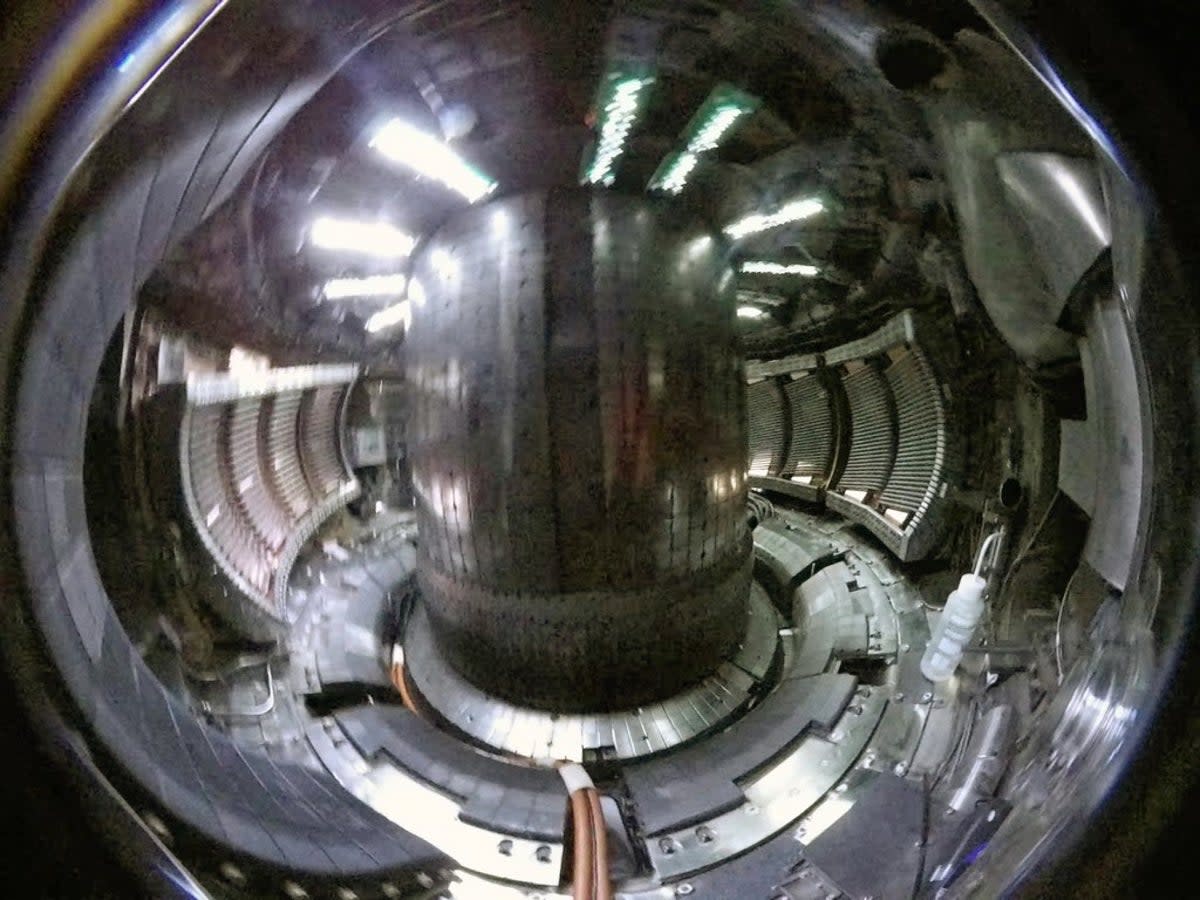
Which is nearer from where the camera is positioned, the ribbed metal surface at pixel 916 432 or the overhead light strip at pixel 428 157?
the overhead light strip at pixel 428 157

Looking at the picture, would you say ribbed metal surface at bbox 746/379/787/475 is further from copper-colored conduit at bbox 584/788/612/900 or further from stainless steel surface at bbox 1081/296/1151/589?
copper-colored conduit at bbox 584/788/612/900

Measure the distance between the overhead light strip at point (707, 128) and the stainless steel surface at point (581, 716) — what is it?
2.23 feet

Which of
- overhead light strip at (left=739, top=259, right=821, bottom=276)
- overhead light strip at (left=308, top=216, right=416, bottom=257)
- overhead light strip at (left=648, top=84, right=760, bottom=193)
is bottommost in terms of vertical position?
overhead light strip at (left=739, top=259, right=821, bottom=276)

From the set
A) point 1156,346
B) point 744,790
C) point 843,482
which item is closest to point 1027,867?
point 1156,346

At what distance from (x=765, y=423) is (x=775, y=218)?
28cm

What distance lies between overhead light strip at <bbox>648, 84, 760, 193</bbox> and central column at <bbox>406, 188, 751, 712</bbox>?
0.20 ft

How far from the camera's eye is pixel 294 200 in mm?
576

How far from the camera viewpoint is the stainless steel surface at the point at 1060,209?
1.51 feet

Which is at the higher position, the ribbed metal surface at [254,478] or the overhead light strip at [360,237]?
the overhead light strip at [360,237]

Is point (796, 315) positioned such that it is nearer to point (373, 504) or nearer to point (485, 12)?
point (485, 12)

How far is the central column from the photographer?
2.46 feet

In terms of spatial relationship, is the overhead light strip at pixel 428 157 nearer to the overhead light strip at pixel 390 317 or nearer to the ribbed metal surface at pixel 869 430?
the overhead light strip at pixel 390 317

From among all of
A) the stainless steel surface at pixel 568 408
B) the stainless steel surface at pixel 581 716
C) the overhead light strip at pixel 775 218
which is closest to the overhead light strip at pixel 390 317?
the stainless steel surface at pixel 568 408

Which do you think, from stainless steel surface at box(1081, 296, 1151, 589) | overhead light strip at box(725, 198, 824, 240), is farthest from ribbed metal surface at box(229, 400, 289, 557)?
stainless steel surface at box(1081, 296, 1151, 589)
